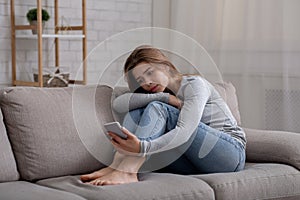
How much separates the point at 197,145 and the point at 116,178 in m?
0.40

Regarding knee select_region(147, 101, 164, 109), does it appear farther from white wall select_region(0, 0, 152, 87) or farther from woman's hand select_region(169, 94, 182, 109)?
white wall select_region(0, 0, 152, 87)

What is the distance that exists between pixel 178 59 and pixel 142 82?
327mm

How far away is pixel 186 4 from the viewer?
4.60m

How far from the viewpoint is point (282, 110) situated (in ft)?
12.9

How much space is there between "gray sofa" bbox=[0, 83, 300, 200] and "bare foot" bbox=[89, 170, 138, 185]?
0.05 metres

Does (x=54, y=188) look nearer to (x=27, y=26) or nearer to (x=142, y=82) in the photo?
(x=142, y=82)

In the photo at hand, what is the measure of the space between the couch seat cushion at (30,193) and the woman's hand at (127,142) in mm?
315

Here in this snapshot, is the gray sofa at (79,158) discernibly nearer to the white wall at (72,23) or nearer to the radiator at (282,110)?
the radiator at (282,110)

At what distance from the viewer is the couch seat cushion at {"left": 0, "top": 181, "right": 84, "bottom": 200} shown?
2.12 metres

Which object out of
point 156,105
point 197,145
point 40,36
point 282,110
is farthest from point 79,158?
point 282,110

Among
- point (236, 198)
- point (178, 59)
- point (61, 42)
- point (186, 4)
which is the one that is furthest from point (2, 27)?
point (236, 198)

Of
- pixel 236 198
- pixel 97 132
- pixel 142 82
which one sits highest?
pixel 142 82

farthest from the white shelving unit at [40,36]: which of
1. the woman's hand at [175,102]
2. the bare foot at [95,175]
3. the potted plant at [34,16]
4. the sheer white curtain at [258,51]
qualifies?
the bare foot at [95,175]

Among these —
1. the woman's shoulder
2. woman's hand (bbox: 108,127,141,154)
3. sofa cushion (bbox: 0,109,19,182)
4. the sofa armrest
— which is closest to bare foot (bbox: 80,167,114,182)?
woman's hand (bbox: 108,127,141,154)
